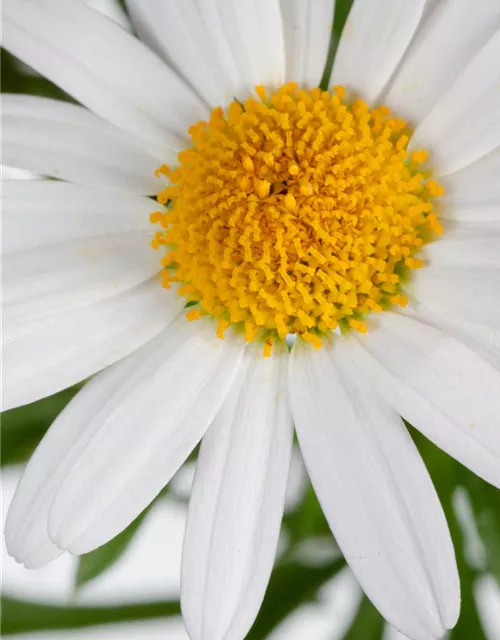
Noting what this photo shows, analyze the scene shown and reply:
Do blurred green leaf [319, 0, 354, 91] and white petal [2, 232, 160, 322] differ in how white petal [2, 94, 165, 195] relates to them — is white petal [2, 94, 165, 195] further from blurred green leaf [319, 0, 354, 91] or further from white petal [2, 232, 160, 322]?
blurred green leaf [319, 0, 354, 91]

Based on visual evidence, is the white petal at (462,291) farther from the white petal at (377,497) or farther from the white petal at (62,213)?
the white petal at (62,213)

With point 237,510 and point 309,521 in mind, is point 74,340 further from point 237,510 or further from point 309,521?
point 309,521

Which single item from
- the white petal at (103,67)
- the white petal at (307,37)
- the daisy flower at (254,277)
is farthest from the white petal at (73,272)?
the white petal at (307,37)

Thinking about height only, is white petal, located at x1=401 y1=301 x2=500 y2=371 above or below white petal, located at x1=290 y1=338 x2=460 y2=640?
above

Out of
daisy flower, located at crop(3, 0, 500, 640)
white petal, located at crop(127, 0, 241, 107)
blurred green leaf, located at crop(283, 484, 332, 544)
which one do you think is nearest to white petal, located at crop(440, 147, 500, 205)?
daisy flower, located at crop(3, 0, 500, 640)

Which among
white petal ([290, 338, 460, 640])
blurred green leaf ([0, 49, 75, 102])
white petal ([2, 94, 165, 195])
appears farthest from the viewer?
blurred green leaf ([0, 49, 75, 102])

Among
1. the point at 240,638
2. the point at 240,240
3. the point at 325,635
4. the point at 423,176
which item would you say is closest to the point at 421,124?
the point at 423,176
